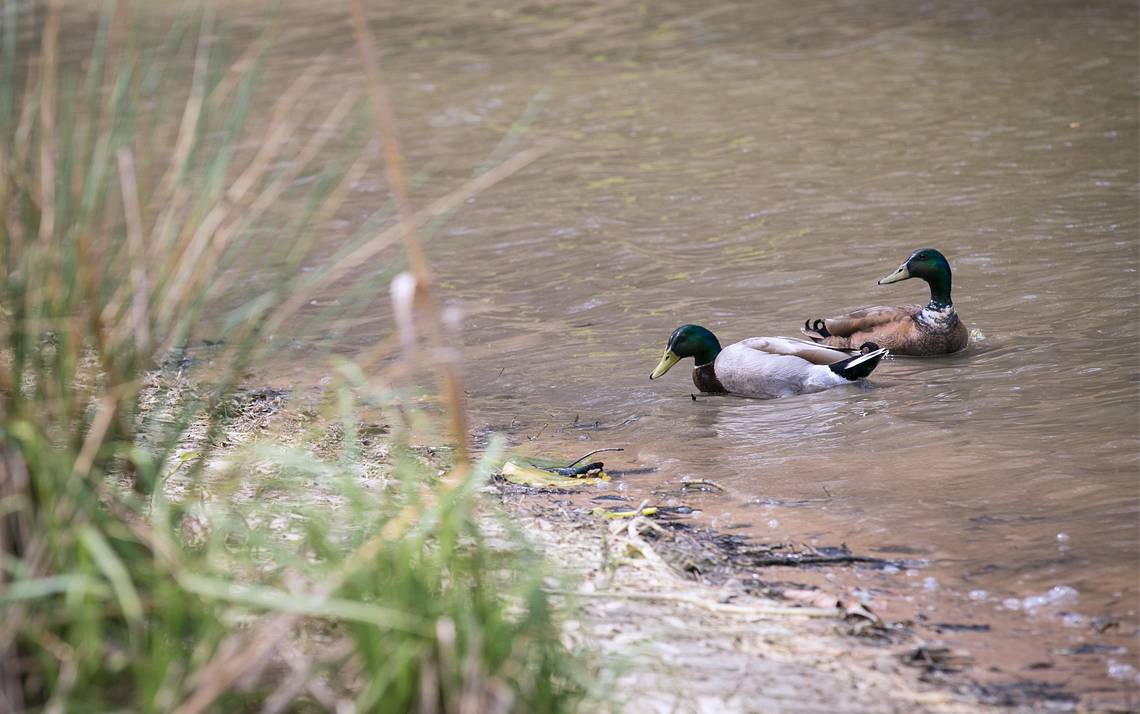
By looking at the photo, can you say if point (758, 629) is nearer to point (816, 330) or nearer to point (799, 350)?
point (799, 350)

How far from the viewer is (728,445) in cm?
647

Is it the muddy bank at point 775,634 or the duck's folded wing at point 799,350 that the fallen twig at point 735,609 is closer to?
the muddy bank at point 775,634

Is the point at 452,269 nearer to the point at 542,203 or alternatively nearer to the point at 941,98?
the point at 542,203

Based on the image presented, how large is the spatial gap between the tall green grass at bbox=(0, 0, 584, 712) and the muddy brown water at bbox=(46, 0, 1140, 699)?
34.7 inches

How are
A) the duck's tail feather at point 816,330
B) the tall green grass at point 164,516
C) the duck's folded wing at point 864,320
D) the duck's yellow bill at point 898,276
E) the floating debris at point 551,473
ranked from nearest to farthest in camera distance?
1. the tall green grass at point 164,516
2. the floating debris at point 551,473
3. the duck's folded wing at point 864,320
4. the duck's tail feather at point 816,330
5. the duck's yellow bill at point 898,276

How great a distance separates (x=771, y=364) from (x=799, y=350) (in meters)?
0.19

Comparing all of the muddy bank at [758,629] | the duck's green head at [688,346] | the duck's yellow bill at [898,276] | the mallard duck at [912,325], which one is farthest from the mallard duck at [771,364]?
the muddy bank at [758,629]

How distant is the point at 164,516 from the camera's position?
2775 millimetres

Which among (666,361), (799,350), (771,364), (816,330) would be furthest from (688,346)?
(816,330)

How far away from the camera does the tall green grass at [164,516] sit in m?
2.35

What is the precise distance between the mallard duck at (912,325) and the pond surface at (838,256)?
15 centimetres

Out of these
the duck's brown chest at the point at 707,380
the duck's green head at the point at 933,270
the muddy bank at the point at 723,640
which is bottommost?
the duck's brown chest at the point at 707,380

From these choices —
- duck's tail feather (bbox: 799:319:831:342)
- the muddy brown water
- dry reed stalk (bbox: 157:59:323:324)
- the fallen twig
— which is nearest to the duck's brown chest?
the muddy brown water

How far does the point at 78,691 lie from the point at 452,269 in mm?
7660
